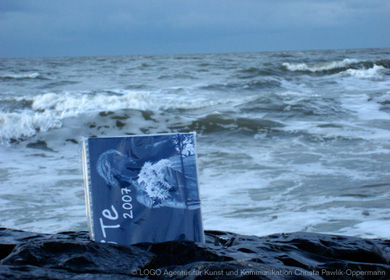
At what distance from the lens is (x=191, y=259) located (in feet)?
6.12

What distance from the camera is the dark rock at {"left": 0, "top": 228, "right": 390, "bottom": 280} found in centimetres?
164

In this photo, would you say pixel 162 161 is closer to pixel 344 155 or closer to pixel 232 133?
pixel 344 155

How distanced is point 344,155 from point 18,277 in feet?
16.4

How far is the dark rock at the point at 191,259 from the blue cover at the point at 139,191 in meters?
0.06

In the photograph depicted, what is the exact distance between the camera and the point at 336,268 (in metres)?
1.86

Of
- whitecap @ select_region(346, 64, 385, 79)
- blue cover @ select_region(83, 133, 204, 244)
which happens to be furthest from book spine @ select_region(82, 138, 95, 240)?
whitecap @ select_region(346, 64, 385, 79)

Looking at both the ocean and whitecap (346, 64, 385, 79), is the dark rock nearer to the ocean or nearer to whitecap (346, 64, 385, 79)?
the ocean

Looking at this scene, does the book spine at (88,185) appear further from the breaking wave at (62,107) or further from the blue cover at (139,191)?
the breaking wave at (62,107)

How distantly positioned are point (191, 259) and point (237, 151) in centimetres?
459

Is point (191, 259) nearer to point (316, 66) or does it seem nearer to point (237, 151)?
point (237, 151)

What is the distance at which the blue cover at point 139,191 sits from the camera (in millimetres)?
1918

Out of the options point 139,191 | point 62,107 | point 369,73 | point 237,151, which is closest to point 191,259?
point 139,191

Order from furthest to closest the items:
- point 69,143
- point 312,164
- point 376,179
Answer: point 69,143 → point 312,164 → point 376,179

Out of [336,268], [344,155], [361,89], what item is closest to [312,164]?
[344,155]
